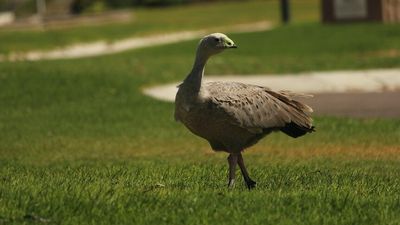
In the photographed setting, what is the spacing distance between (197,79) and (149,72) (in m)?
19.7

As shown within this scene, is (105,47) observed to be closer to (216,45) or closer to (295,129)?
(295,129)

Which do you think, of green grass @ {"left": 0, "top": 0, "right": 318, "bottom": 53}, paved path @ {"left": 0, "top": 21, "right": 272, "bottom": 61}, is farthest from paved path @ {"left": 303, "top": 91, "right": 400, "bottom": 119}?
green grass @ {"left": 0, "top": 0, "right": 318, "bottom": 53}

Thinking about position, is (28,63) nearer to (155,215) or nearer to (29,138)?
(29,138)

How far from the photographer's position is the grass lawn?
26.8 ft

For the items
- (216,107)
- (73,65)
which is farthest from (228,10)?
(216,107)

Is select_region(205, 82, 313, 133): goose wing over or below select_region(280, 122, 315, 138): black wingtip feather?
over

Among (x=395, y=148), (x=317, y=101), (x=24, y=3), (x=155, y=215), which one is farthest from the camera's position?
(x=24, y=3)

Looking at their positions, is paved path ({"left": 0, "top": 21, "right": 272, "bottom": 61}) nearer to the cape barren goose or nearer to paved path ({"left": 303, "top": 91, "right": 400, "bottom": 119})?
paved path ({"left": 303, "top": 91, "right": 400, "bottom": 119})

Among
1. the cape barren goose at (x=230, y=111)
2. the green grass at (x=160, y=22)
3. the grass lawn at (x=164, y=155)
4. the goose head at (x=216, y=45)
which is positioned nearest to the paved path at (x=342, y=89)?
the grass lawn at (x=164, y=155)

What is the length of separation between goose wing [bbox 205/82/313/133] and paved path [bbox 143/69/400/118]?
1180 cm

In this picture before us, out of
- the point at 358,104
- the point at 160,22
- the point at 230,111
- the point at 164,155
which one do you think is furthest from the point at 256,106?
the point at 160,22

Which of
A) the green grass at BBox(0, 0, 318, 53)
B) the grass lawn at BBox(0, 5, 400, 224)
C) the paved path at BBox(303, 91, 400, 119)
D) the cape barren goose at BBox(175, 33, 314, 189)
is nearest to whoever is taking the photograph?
the grass lawn at BBox(0, 5, 400, 224)

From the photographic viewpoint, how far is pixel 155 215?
799 cm

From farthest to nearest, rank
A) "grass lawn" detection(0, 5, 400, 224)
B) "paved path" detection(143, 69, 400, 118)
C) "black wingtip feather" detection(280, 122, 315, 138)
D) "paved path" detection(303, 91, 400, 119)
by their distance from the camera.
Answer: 1. "paved path" detection(143, 69, 400, 118)
2. "paved path" detection(303, 91, 400, 119)
3. "black wingtip feather" detection(280, 122, 315, 138)
4. "grass lawn" detection(0, 5, 400, 224)
